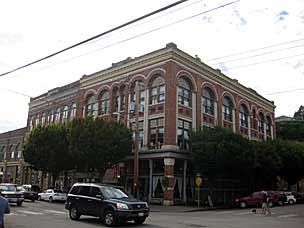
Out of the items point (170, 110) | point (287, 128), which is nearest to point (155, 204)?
point (170, 110)

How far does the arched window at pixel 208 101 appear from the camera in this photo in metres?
38.7

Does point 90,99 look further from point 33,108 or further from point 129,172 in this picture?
point 33,108

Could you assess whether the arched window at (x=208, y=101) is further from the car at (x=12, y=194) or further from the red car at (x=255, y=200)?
the car at (x=12, y=194)

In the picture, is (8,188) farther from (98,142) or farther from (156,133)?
(156,133)

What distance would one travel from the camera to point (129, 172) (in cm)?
3716

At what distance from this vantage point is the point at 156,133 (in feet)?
114

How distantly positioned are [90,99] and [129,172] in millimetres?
11381

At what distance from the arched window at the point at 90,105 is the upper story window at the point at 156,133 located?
1016 centimetres

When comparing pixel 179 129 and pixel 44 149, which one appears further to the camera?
pixel 44 149

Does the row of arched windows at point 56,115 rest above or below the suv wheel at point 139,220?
above

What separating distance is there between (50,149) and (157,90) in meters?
12.2

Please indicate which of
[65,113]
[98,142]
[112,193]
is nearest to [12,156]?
[65,113]

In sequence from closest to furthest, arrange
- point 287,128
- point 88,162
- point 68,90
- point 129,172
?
point 88,162 < point 129,172 < point 68,90 < point 287,128

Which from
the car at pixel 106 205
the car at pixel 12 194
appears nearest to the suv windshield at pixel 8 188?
the car at pixel 12 194
